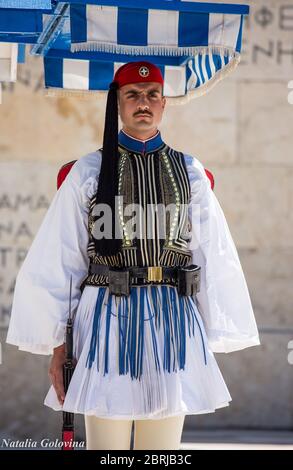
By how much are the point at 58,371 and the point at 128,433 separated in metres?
0.39

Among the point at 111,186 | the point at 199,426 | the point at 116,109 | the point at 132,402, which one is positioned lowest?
the point at 199,426

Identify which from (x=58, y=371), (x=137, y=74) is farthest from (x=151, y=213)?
(x=58, y=371)

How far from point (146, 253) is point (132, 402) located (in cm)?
62

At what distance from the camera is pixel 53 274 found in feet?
Answer: 14.9

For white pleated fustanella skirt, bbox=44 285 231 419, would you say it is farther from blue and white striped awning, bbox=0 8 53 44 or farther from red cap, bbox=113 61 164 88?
blue and white striped awning, bbox=0 8 53 44

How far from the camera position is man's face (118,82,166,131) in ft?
15.1

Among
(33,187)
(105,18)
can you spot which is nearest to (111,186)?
(105,18)

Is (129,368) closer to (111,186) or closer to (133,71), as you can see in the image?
(111,186)

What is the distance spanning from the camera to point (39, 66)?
23.4ft

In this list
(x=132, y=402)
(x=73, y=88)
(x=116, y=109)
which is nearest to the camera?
(x=132, y=402)

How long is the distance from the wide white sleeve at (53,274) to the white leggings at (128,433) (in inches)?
15.8

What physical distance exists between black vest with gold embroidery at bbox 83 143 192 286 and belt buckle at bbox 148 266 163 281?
2 cm

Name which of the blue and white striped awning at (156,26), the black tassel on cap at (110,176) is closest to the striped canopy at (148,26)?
the blue and white striped awning at (156,26)

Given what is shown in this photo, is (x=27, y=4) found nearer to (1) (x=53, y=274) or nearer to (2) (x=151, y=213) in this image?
(2) (x=151, y=213)
